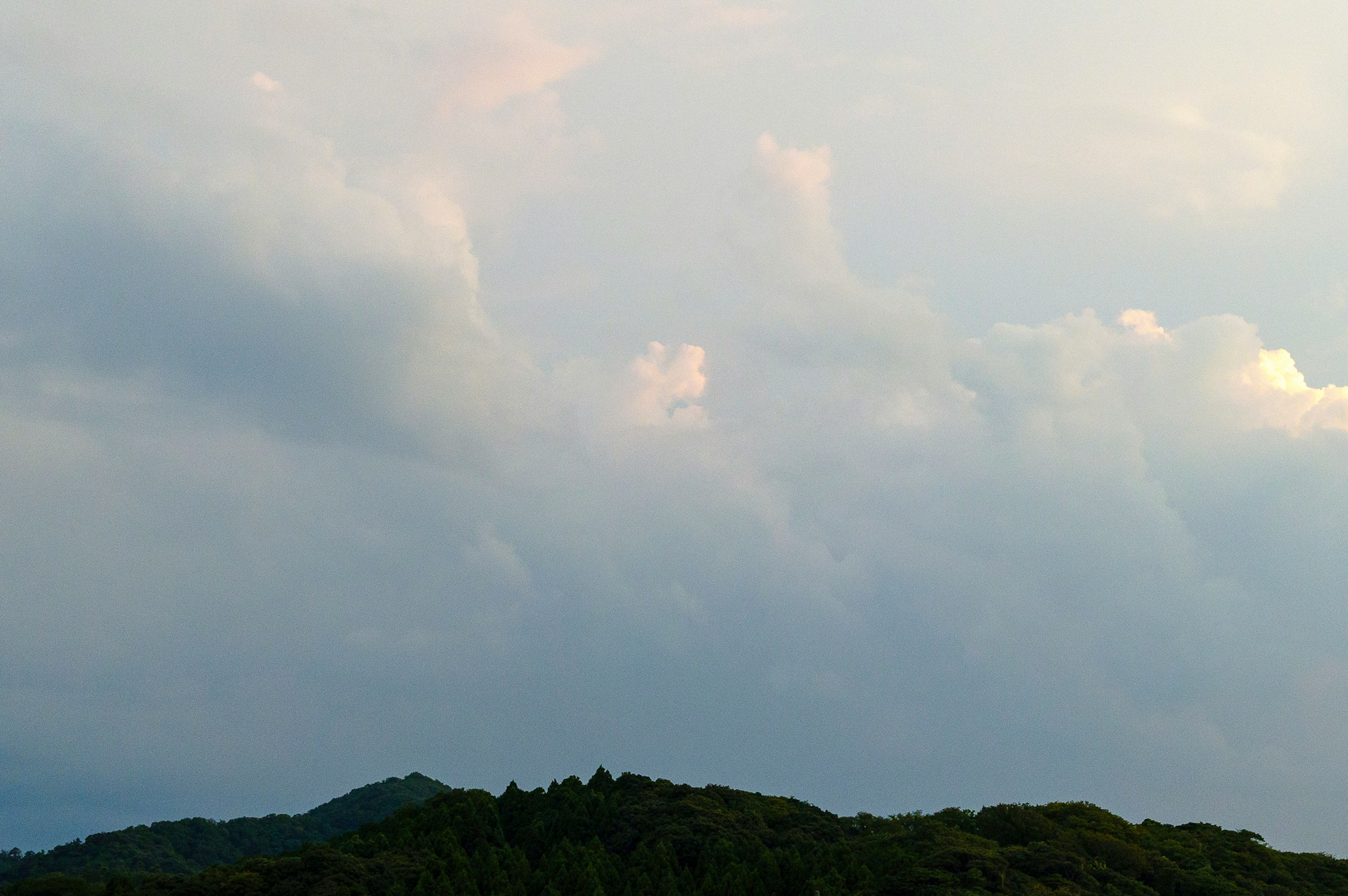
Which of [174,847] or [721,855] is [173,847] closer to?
[174,847]

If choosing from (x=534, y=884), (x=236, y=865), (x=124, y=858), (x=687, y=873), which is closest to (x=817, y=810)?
(x=687, y=873)

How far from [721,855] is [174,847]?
127220 mm

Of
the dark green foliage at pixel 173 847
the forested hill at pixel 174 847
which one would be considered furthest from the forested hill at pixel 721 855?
the forested hill at pixel 174 847

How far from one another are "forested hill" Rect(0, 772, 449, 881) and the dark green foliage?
134 millimetres

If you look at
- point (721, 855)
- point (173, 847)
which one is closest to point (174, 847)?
point (173, 847)

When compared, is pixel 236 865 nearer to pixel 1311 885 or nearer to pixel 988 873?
pixel 988 873

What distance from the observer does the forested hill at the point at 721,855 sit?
63250mm

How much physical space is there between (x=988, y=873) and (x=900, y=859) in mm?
5675

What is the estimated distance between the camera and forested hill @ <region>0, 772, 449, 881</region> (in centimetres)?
15188

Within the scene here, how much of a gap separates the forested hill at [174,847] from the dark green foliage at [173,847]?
0.13 m

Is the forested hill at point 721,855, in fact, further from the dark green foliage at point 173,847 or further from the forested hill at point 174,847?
the forested hill at point 174,847

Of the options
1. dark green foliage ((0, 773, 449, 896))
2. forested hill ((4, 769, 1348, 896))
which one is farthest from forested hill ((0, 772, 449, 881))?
forested hill ((4, 769, 1348, 896))

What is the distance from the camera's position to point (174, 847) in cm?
16375

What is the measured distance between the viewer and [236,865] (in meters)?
68.2
